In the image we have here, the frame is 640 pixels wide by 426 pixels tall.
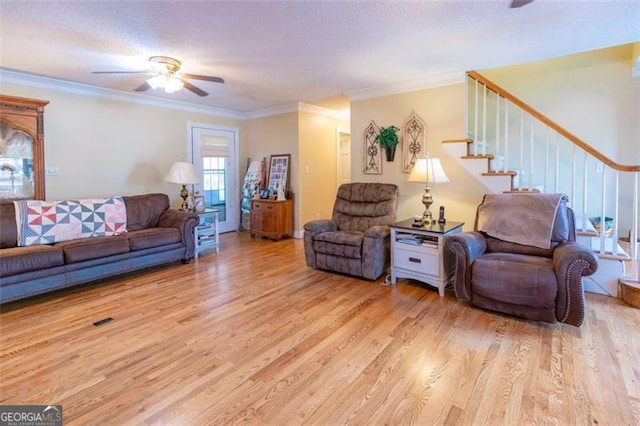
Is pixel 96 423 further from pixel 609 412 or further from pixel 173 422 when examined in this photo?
pixel 609 412

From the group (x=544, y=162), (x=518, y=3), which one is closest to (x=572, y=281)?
(x=518, y=3)

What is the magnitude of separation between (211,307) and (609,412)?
278 cm

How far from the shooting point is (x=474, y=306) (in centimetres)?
299

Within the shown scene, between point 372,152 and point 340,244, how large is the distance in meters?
1.76

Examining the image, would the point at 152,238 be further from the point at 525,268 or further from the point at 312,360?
the point at 525,268

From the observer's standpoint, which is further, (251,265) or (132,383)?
(251,265)

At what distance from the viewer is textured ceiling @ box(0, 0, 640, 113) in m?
2.46

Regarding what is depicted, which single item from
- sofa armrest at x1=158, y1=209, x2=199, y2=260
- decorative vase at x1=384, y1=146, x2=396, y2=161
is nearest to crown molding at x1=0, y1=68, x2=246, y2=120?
sofa armrest at x1=158, y1=209, x2=199, y2=260

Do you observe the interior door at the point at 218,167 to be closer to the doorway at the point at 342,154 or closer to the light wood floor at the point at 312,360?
the doorway at the point at 342,154

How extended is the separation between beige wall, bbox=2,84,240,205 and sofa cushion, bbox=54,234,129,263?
4.42ft

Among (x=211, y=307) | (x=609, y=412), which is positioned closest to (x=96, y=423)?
(x=211, y=307)

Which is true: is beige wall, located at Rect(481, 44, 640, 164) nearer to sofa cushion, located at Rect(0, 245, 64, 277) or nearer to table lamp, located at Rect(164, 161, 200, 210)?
table lamp, located at Rect(164, 161, 200, 210)

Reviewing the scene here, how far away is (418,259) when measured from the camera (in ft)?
11.3

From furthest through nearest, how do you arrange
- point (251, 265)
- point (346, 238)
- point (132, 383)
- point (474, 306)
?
point (251, 265) < point (346, 238) < point (474, 306) < point (132, 383)
